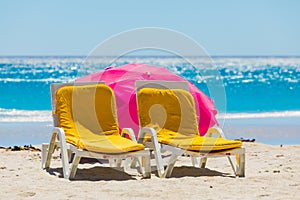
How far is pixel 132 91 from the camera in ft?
32.2

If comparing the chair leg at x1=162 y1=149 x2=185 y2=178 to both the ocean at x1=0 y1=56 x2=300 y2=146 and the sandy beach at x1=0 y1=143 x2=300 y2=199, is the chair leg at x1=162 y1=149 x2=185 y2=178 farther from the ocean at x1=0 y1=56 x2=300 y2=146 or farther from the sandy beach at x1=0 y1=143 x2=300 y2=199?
the ocean at x1=0 y1=56 x2=300 y2=146

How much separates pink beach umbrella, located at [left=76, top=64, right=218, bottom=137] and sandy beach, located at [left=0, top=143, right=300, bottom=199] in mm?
907

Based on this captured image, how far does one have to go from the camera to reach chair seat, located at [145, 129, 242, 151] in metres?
7.21

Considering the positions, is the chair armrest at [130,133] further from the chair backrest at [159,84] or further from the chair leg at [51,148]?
the chair leg at [51,148]

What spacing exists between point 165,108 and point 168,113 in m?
0.09

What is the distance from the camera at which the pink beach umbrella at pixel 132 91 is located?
30.9ft

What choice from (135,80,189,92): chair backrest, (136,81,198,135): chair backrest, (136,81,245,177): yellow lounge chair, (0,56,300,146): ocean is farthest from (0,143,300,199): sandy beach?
(0,56,300,146): ocean

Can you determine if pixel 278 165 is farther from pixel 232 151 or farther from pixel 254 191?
pixel 254 191

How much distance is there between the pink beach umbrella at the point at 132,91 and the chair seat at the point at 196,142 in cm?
153

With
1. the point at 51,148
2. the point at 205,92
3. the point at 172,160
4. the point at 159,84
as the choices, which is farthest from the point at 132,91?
the point at 205,92

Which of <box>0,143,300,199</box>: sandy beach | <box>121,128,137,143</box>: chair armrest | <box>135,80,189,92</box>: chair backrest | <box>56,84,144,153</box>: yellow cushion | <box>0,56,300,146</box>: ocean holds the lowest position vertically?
<box>0,56,300,146</box>: ocean

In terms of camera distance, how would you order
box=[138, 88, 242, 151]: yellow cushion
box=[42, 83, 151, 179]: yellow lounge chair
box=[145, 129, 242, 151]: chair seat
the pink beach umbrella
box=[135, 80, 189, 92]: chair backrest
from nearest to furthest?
box=[145, 129, 242, 151]: chair seat → box=[42, 83, 151, 179]: yellow lounge chair → box=[138, 88, 242, 151]: yellow cushion → box=[135, 80, 189, 92]: chair backrest → the pink beach umbrella

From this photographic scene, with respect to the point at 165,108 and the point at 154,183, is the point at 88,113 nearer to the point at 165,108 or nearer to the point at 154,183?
the point at 165,108

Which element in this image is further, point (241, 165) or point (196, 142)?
point (241, 165)
